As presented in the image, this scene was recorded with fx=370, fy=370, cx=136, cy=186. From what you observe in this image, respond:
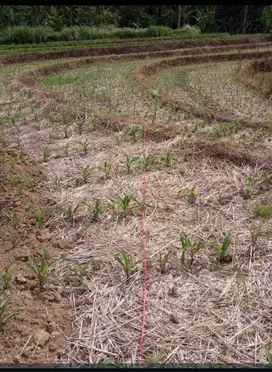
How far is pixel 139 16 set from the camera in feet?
79.0

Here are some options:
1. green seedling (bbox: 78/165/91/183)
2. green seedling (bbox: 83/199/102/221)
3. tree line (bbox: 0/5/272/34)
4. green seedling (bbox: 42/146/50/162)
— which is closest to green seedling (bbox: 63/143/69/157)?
green seedling (bbox: 42/146/50/162)

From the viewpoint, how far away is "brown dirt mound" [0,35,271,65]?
13.0 metres

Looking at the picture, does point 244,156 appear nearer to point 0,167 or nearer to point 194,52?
point 0,167

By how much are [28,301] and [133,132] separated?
260 cm

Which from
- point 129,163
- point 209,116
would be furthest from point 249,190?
point 209,116

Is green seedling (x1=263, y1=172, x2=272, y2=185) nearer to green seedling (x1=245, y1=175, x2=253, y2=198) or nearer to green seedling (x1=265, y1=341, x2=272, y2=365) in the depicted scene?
green seedling (x1=245, y1=175, x2=253, y2=198)

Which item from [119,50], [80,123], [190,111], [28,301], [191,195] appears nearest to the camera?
[28,301]

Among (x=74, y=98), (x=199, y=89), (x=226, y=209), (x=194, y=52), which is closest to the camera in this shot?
(x=226, y=209)

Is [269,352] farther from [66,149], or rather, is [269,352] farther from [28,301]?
[66,149]

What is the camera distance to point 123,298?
6.34 ft

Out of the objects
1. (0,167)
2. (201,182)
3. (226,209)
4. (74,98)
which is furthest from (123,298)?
(74,98)

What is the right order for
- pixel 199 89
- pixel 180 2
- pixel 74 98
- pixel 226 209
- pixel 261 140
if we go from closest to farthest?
pixel 180 2 → pixel 226 209 → pixel 261 140 → pixel 74 98 → pixel 199 89

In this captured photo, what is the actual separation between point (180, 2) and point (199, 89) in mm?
7086

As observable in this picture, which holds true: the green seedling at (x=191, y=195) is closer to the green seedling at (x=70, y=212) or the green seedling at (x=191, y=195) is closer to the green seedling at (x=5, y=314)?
the green seedling at (x=70, y=212)
